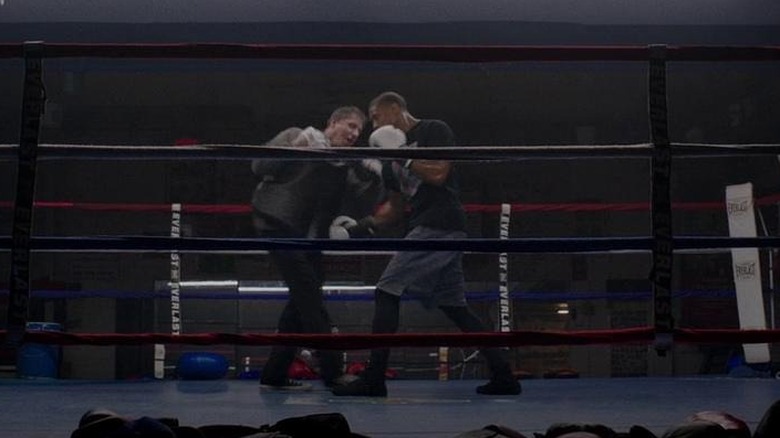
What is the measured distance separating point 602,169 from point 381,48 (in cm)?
925

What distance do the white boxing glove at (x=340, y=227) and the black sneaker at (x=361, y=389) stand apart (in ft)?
2.60

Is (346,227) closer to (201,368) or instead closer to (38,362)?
(201,368)

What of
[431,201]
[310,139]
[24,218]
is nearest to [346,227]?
[310,139]

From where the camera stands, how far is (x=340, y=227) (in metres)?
4.47

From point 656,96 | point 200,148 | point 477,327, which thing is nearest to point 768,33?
point 477,327

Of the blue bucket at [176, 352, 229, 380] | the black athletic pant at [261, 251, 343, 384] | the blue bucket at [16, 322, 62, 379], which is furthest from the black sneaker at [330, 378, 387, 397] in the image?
the blue bucket at [16, 322, 62, 379]

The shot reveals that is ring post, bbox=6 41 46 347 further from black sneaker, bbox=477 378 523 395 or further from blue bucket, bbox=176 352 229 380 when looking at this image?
blue bucket, bbox=176 352 229 380

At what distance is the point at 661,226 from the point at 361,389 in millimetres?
2064

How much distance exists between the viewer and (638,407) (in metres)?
3.40

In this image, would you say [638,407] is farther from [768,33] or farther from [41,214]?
[41,214]

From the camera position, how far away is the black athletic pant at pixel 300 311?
419 centimetres

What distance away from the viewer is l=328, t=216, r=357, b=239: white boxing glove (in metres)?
4.43

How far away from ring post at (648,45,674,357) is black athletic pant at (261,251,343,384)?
2217mm

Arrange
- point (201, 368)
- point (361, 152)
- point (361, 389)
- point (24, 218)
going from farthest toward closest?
point (201, 368)
point (361, 389)
point (361, 152)
point (24, 218)
